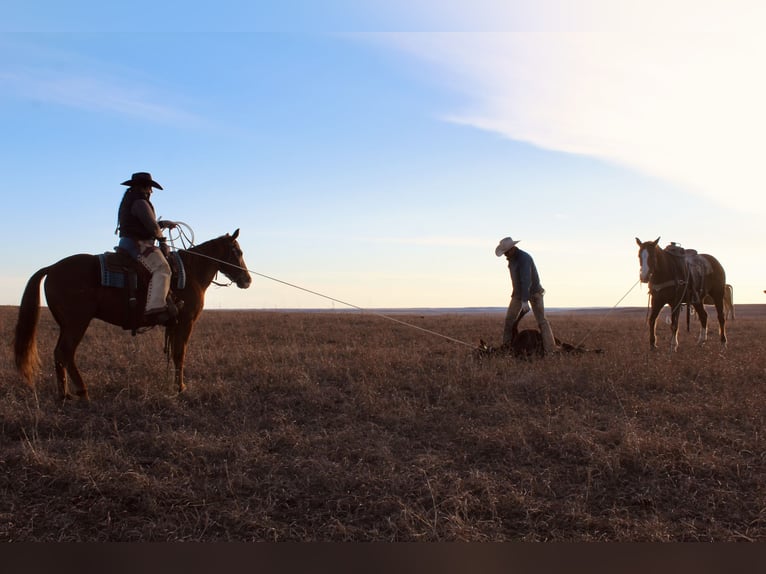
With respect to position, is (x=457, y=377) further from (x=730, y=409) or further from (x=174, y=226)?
(x=174, y=226)

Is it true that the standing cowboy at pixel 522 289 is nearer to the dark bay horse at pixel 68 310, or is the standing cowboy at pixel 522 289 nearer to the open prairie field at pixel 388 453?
the open prairie field at pixel 388 453

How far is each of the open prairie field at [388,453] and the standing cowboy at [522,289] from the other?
1435 millimetres

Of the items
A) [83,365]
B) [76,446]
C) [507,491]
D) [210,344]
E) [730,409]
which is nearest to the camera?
[507,491]

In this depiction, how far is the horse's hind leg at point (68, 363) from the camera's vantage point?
7270mm

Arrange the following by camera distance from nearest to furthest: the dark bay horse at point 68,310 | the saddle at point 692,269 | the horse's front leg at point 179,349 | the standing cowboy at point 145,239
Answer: the dark bay horse at point 68,310, the standing cowboy at point 145,239, the horse's front leg at point 179,349, the saddle at point 692,269

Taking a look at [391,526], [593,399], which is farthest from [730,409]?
[391,526]

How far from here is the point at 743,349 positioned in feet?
42.4

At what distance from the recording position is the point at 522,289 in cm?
1104

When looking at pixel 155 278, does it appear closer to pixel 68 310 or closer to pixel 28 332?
pixel 68 310

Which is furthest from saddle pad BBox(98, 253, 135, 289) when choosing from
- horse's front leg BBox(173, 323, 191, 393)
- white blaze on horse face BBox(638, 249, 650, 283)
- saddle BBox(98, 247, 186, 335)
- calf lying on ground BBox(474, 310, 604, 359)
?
white blaze on horse face BBox(638, 249, 650, 283)

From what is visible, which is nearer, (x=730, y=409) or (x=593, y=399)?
(x=730, y=409)

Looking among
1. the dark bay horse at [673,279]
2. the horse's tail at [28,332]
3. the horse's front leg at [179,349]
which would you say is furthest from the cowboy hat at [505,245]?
the horse's tail at [28,332]

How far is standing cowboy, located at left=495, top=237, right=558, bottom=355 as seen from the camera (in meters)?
11.0

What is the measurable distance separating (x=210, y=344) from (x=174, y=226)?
4.52 meters
